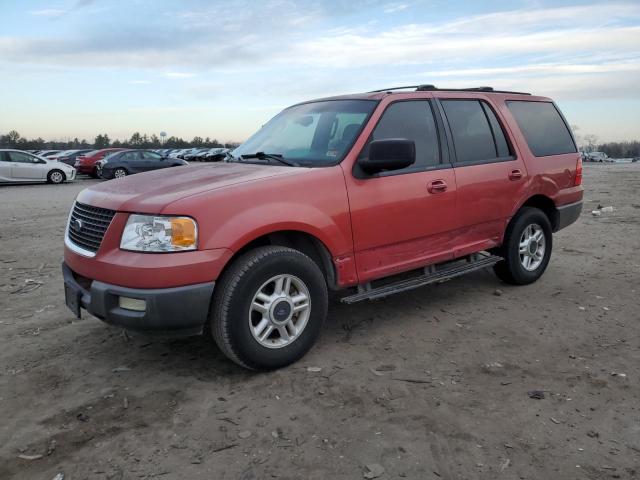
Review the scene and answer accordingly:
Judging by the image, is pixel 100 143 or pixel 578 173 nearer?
pixel 578 173

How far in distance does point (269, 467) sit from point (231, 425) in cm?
47

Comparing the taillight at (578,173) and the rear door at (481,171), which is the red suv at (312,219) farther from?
the taillight at (578,173)

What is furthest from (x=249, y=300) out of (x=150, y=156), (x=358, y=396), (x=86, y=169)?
(x=86, y=169)

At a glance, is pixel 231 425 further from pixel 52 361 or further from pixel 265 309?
pixel 52 361

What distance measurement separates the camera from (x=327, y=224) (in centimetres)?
388

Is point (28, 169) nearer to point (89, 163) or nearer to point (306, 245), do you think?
point (89, 163)

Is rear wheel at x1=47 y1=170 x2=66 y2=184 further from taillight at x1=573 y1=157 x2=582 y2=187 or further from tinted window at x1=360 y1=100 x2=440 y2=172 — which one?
taillight at x1=573 y1=157 x2=582 y2=187

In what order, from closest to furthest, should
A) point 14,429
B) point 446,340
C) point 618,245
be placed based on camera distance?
point 14,429
point 446,340
point 618,245

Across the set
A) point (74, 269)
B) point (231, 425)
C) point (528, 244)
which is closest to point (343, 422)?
point (231, 425)

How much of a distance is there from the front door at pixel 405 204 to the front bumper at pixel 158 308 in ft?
4.29

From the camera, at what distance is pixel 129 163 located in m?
23.7

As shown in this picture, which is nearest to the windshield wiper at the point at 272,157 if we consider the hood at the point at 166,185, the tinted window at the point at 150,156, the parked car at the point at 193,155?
the hood at the point at 166,185

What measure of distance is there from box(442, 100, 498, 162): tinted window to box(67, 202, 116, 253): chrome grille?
2.99m

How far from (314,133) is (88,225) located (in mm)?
1911
